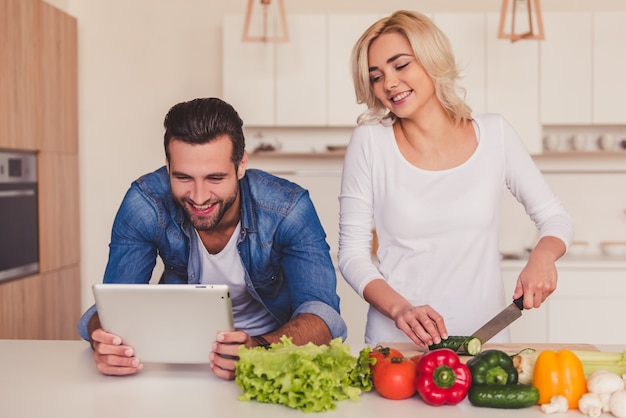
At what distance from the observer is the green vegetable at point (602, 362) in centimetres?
167

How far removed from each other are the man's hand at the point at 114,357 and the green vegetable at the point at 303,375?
0.32 metres

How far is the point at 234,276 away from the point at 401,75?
0.78 metres

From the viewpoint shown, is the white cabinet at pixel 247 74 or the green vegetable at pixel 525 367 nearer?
the green vegetable at pixel 525 367

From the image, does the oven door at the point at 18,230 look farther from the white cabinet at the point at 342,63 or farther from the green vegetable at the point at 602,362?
the green vegetable at the point at 602,362

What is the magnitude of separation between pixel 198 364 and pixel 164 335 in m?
0.20

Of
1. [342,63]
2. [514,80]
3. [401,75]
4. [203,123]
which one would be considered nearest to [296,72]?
[342,63]

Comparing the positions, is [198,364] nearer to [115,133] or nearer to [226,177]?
[226,177]

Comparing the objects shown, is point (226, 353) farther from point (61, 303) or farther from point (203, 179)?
point (61, 303)

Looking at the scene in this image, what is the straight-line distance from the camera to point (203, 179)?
79.7 inches

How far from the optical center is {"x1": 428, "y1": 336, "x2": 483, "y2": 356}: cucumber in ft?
6.11

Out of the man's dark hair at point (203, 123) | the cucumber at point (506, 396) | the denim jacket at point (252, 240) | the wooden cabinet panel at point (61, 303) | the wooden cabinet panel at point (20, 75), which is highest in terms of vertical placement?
the wooden cabinet panel at point (20, 75)

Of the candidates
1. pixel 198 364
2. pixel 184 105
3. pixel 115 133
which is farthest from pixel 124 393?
pixel 115 133

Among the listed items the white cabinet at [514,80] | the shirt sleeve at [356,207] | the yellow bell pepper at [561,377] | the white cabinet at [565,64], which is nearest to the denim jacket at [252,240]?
the shirt sleeve at [356,207]

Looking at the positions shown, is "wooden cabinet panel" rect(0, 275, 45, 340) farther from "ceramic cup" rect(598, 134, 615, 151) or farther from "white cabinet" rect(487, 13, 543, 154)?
"ceramic cup" rect(598, 134, 615, 151)
